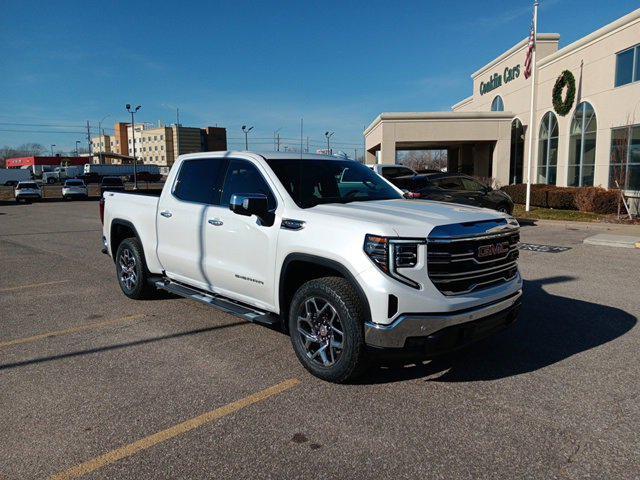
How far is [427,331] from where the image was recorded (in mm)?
3625

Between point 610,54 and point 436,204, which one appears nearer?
point 436,204

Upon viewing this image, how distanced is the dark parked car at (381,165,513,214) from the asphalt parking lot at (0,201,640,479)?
8180 millimetres

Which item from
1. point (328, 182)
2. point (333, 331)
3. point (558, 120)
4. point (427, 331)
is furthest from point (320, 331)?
point (558, 120)

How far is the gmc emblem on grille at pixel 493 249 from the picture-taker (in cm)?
398

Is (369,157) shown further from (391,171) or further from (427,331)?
(427,331)

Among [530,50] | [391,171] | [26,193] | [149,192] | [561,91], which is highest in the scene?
[530,50]

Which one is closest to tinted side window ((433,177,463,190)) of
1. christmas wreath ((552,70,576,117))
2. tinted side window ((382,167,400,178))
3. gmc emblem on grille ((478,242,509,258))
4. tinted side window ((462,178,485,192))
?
tinted side window ((462,178,485,192))

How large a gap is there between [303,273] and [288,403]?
110cm

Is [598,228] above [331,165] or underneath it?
underneath

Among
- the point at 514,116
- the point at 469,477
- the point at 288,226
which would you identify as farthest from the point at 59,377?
the point at 514,116

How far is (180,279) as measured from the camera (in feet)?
19.1

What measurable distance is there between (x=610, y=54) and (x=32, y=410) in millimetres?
22276

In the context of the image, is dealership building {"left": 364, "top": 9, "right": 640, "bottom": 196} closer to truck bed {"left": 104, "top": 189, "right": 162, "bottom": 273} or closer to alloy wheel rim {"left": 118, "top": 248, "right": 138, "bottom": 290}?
truck bed {"left": 104, "top": 189, "right": 162, "bottom": 273}

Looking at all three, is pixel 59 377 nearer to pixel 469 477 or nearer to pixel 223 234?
pixel 223 234
